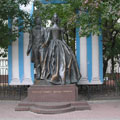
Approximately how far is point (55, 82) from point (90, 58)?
3.67m

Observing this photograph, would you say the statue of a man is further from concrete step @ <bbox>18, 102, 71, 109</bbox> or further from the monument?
concrete step @ <bbox>18, 102, 71, 109</bbox>

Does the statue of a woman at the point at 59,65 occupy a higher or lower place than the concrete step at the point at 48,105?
higher

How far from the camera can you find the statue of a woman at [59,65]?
32.1ft

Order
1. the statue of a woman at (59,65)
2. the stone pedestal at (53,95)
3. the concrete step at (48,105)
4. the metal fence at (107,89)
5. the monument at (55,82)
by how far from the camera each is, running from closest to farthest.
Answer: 1. the concrete step at (48,105)
2. the monument at (55,82)
3. the stone pedestal at (53,95)
4. the statue of a woman at (59,65)
5. the metal fence at (107,89)

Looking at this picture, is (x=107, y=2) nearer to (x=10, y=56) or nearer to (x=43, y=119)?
(x=43, y=119)

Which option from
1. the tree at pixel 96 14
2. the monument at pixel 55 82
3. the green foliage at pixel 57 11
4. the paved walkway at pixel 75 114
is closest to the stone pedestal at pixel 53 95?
the monument at pixel 55 82

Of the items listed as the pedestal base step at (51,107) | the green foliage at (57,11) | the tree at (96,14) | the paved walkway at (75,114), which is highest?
the green foliage at (57,11)

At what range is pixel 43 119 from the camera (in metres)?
7.75

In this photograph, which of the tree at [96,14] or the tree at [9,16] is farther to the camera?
the tree at [9,16]

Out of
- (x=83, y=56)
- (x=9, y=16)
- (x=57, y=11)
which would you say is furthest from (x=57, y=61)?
(x=57, y=11)

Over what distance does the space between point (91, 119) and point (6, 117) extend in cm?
278

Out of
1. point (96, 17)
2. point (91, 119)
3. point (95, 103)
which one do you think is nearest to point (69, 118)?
point (91, 119)

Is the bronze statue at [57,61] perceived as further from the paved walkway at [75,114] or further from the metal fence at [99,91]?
the metal fence at [99,91]

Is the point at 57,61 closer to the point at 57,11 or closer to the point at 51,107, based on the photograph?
the point at 51,107
